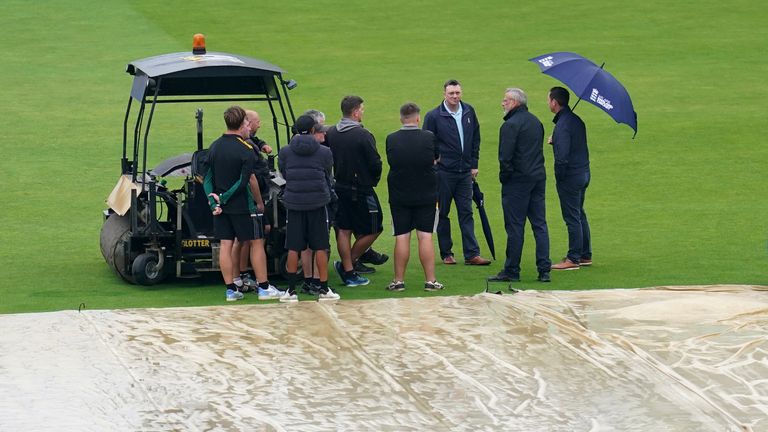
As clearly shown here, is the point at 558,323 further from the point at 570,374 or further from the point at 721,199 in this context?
the point at 721,199

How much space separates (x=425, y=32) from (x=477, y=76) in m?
4.96

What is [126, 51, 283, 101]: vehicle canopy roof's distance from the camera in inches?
488

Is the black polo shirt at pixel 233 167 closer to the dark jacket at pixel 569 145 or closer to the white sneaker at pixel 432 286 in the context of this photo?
the white sneaker at pixel 432 286

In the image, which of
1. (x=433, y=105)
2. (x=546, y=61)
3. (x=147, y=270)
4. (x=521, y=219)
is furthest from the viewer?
(x=433, y=105)

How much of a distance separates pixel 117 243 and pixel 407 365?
4158mm

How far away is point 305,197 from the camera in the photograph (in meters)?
11.9

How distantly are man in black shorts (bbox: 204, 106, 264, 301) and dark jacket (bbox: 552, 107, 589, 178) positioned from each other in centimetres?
315

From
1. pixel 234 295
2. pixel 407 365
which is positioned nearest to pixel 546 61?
pixel 234 295

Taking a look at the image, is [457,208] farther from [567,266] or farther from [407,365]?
[407,365]

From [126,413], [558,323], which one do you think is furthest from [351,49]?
[126,413]

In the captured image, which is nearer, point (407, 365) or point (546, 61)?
point (407, 365)

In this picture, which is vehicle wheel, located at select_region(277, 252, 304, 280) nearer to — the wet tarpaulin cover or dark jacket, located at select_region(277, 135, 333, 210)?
dark jacket, located at select_region(277, 135, 333, 210)

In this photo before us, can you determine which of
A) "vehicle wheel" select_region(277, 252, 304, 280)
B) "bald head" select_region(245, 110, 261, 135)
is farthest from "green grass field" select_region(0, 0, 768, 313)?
"bald head" select_region(245, 110, 261, 135)

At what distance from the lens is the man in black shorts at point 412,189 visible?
12.4m
